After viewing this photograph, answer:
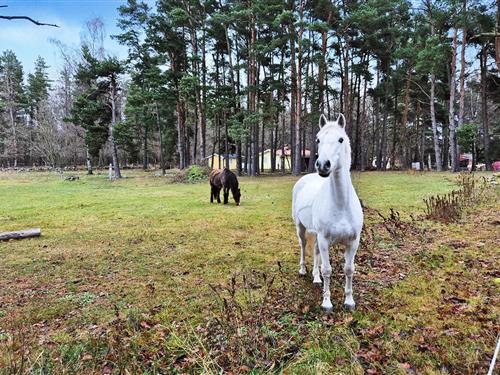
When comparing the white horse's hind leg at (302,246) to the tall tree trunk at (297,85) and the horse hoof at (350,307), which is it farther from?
the tall tree trunk at (297,85)

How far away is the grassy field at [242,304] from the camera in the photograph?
8.36 ft

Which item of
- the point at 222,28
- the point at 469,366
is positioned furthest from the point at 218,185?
the point at 222,28

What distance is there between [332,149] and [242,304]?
6.84ft

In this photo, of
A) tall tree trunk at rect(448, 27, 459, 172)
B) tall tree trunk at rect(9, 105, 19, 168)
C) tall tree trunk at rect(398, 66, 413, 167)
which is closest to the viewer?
tall tree trunk at rect(448, 27, 459, 172)

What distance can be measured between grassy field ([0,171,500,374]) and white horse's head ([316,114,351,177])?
126 centimetres

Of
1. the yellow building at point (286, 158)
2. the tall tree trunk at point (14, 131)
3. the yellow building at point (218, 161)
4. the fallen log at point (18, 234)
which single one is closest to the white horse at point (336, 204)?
the fallen log at point (18, 234)

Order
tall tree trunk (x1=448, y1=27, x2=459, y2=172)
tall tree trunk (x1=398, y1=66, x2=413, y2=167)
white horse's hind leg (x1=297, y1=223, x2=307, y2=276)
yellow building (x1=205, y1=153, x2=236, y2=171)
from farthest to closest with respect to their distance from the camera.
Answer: yellow building (x1=205, y1=153, x2=236, y2=171) < tall tree trunk (x1=398, y1=66, x2=413, y2=167) < tall tree trunk (x1=448, y1=27, x2=459, y2=172) < white horse's hind leg (x1=297, y1=223, x2=307, y2=276)

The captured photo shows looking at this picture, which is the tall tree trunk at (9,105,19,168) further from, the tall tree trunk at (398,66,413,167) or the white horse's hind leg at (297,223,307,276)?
the white horse's hind leg at (297,223,307,276)

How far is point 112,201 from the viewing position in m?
13.0

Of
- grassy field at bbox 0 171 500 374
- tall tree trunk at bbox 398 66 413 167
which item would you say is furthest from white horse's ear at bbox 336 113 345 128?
tall tree trunk at bbox 398 66 413 167

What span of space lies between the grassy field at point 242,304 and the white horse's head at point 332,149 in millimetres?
1257

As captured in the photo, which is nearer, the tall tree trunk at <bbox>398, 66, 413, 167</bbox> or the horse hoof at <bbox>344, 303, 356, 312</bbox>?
the horse hoof at <bbox>344, 303, 356, 312</bbox>

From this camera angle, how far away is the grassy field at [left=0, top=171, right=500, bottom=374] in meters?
2.55

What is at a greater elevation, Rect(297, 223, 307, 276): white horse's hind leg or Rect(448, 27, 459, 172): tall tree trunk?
Rect(448, 27, 459, 172): tall tree trunk
